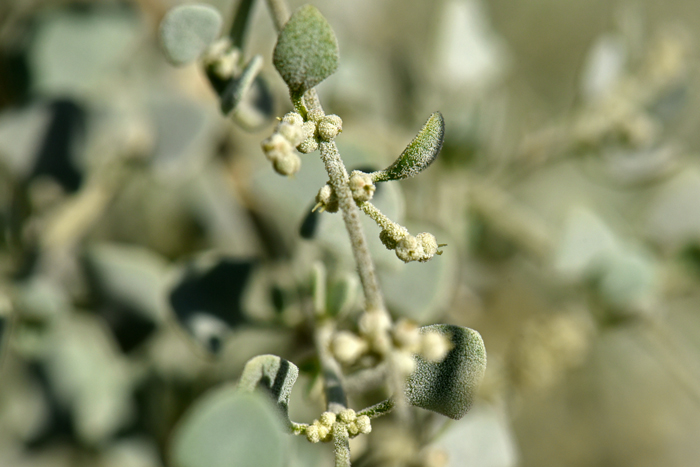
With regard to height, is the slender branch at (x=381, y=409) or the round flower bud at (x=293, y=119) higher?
the round flower bud at (x=293, y=119)

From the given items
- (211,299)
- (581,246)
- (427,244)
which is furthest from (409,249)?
(581,246)

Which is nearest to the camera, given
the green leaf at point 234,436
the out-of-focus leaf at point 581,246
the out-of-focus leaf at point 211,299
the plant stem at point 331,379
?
the green leaf at point 234,436

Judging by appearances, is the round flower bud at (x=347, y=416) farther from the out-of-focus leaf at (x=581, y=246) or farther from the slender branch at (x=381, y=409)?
the out-of-focus leaf at (x=581, y=246)

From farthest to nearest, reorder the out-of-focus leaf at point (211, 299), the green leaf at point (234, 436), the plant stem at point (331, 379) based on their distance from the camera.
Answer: the out-of-focus leaf at point (211, 299) < the plant stem at point (331, 379) < the green leaf at point (234, 436)

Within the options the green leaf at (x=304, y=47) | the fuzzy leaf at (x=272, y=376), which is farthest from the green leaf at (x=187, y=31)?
the fuzzy leaf at (x=272, y=376)

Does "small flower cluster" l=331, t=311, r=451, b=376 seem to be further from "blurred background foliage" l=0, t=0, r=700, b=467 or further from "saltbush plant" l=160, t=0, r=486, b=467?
"blurred background foliage" l=0, t=0, r=700, b=467

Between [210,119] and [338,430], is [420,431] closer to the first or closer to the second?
[338,430]

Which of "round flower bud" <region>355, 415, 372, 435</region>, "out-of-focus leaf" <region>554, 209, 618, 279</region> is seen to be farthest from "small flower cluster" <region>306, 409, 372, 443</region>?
"out-of-focus leaf" <region>554, 209, 618, 279</region>

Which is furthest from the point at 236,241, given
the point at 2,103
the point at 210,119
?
the point at 2,103
